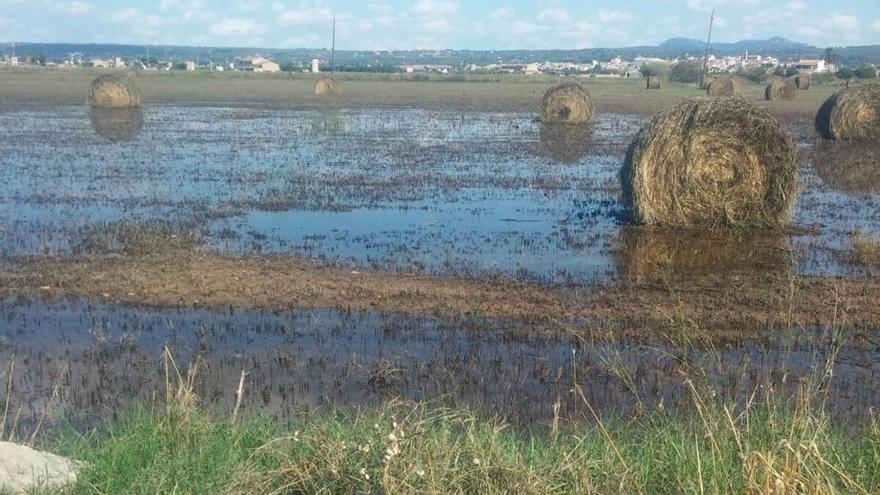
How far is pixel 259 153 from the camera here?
68.6 ft

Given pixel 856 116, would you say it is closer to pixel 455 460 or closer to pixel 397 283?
pixel 397 283

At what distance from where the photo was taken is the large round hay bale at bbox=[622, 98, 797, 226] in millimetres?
13016

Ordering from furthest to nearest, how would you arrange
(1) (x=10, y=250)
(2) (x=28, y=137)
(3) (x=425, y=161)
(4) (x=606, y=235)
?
(2) (x=28, y=137) < (3) (x=425, y=161) < (4) (x=606, y=235) < (1) (x=10, y=250)

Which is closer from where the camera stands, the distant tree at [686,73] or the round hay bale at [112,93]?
the round hay bale at [112,93]

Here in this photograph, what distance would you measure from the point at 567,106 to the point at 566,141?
21.5 feet

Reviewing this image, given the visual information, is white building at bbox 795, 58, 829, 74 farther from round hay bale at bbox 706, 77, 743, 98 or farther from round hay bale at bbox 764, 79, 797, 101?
round hay bale at bbox 706, 77, 743, 98

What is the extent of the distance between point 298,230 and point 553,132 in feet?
51.3

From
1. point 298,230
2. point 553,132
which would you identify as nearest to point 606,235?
point 298,230

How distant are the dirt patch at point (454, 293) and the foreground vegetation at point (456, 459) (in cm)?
335

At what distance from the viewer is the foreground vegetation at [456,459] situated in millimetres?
4129

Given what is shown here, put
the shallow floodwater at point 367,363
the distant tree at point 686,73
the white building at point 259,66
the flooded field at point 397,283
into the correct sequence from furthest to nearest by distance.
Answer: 1. the white building at point 259,66
2. the distant tree at point 686,73
3. the flooded field at point 397,283
4. the shallow floodwater at point 367,363

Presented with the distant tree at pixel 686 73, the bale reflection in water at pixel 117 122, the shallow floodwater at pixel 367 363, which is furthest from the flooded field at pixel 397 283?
the distant tree at pixel 686 73

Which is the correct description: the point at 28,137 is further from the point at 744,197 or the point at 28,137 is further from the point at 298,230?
the point at 744,197

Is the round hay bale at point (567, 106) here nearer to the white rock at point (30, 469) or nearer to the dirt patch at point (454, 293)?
the dirt patch at point (454, 293)
